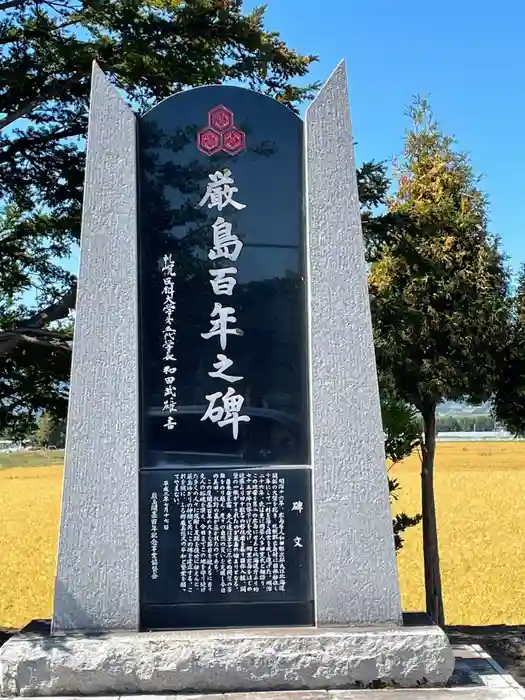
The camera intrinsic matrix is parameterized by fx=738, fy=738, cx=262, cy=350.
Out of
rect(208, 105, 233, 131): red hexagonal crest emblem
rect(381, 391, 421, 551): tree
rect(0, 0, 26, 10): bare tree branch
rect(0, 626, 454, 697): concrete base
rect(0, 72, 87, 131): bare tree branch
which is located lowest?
rect(0, 626, 454, 697): concrete base

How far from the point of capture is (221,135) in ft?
14.1

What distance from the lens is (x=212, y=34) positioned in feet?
18.3

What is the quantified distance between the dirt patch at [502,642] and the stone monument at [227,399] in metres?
1.73

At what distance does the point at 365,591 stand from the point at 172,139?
277 centimetres

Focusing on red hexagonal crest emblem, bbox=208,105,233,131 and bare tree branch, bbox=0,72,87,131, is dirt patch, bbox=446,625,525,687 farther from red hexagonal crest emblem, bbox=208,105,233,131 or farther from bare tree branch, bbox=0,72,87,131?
bare tree branch, bbox=0,72,87,131

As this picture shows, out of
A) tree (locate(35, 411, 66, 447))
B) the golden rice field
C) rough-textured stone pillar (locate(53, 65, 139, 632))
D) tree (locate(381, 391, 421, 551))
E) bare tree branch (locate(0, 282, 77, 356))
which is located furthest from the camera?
the golden rice field

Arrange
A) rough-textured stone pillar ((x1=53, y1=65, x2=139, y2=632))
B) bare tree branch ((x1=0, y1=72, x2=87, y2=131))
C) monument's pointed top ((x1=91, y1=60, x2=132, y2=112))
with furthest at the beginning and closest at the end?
1. bare tree branch ((x1=0, y1=72, x2=87, y2=131))
2. monument's pointed top ((x1=91, y1=60, x2=132, y2=112))
3. rough-textured stone pillar ((x1=53, y1=65, x2=139, y2=632))

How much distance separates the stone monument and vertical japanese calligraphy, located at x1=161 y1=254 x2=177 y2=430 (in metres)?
0.01

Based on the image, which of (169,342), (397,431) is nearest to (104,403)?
(169,342)

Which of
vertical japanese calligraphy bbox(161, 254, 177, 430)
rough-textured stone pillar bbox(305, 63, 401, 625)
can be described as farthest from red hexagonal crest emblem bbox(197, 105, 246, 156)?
vertical japanese calligraphy bbox(161, 254, 177, 430)

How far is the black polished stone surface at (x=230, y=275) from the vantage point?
4.13m

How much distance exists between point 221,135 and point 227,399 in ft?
5.05

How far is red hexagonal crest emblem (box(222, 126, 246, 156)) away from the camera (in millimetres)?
4293

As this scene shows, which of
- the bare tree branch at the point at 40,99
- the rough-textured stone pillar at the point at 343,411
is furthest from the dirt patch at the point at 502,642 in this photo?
the bare tree branch at the point at 40,99
